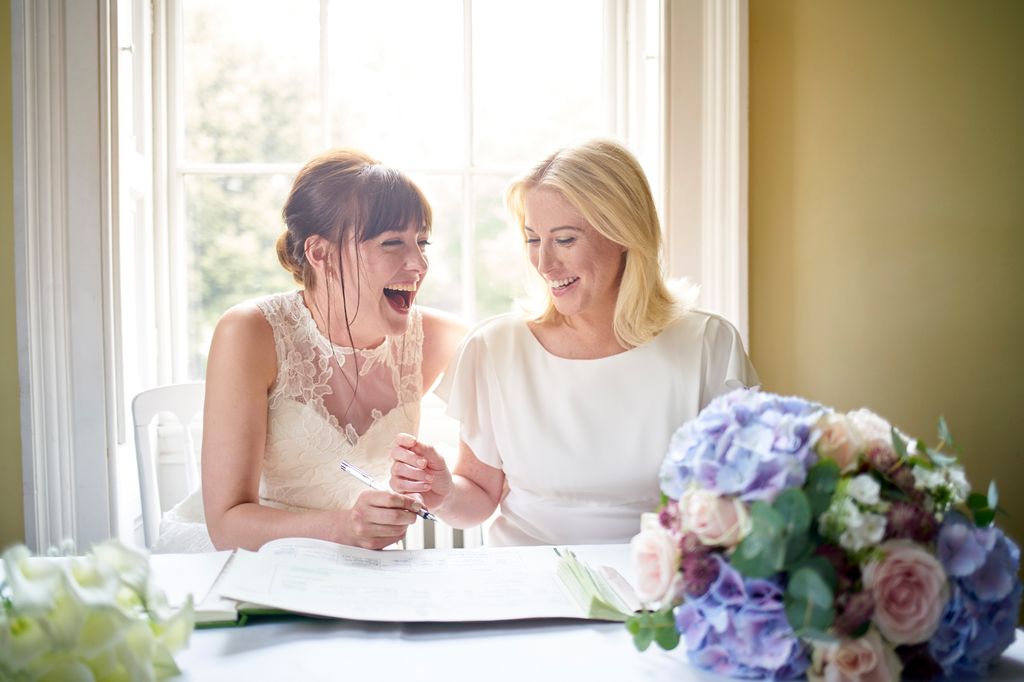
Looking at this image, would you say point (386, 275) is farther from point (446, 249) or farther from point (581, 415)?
point (446, 249)

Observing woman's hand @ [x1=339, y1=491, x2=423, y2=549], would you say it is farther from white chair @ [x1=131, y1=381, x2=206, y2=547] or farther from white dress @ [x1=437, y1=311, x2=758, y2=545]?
white chair @ [x1=131, y1=381, x2=206, y2=547]

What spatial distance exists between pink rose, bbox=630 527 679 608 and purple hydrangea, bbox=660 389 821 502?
5 centimetres

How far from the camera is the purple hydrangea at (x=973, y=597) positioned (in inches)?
31.5

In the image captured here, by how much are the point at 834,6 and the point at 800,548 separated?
64.2 inches

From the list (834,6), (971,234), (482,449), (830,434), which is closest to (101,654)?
(830,434)

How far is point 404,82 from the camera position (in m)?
2.62

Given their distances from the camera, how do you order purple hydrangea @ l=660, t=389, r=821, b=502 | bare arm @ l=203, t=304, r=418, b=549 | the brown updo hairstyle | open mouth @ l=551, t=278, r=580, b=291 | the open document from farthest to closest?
1. the brown updo hairstyle
2. open mouth @ l=551, t=278, r=580, b=291
3. bare arm @ l=203, t=304, r=418, b=549
4. the open document
5. purple hydrangea @ l=660, t=389, r=821, b=502

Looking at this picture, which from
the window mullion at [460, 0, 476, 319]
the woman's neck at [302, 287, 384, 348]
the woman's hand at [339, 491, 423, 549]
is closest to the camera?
the woman's hand at [339, 491, 423, 549]

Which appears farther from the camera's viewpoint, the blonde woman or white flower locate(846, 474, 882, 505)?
the blonde woman

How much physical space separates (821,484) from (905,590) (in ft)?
0.38

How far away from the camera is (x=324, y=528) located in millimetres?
1461

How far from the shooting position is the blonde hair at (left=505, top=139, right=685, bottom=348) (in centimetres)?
162

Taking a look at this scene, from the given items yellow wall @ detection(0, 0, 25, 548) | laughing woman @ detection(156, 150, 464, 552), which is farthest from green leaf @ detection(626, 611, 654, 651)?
yellow wall @ detection(0, 0, 25, 548)

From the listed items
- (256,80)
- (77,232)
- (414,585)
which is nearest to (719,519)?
(414,585)
